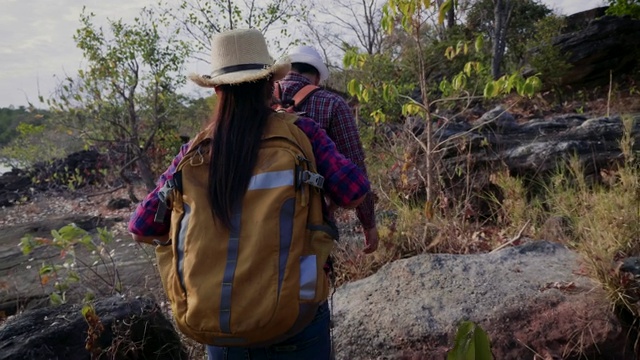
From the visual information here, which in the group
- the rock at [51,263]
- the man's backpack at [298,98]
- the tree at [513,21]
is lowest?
the rock at [51,263]

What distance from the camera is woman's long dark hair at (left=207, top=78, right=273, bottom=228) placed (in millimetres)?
1524

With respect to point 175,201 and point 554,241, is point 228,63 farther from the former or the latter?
point 554,241

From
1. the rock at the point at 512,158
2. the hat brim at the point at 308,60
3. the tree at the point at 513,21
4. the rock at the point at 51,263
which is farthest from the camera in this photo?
the tree at the point at 513,21

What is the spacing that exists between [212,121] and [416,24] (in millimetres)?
2972

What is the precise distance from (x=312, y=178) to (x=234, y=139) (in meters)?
0.27

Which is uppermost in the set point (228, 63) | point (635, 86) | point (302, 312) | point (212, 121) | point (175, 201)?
point (228, 63)

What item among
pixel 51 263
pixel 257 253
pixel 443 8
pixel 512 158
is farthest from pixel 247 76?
pixel 512 158

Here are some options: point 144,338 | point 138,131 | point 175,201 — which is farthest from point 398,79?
point 175,201

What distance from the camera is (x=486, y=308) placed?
3.02 meters

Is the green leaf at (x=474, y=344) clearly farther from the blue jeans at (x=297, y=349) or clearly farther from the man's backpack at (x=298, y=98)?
the man's backpack at (x=298, y=98)

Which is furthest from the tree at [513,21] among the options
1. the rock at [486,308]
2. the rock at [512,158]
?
the rock at [486,308]

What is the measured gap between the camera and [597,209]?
3.84m

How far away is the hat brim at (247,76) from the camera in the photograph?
1660 millimetres

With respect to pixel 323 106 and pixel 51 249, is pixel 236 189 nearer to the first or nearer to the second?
pixel 323 106
